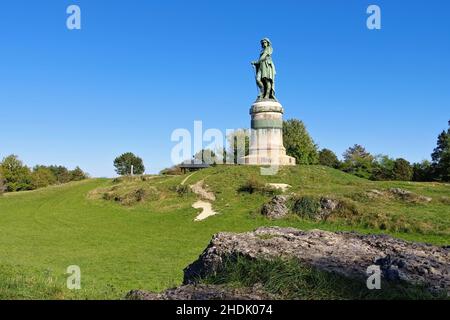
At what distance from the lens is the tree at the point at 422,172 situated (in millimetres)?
56938

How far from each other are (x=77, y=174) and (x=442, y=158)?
219ft

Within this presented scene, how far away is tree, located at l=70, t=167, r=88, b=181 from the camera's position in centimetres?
8657

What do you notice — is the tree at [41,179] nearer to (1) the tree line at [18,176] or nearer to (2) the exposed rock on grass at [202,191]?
(1) the tree line at [18,176]

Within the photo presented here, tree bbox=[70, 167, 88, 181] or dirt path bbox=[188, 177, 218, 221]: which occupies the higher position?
tree bbox=[70, 167, 88, 181]

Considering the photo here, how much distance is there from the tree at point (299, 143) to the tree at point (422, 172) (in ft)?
51.1

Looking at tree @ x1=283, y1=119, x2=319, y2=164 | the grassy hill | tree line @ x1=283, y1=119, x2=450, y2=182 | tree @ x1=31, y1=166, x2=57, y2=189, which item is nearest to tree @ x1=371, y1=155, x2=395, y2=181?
tree line @ x1=283, y1=119, x2=450, y2=182

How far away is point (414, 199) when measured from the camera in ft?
75.2

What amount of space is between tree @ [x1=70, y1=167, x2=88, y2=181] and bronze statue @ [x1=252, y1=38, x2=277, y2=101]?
204 feet

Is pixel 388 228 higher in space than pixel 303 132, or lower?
lower
